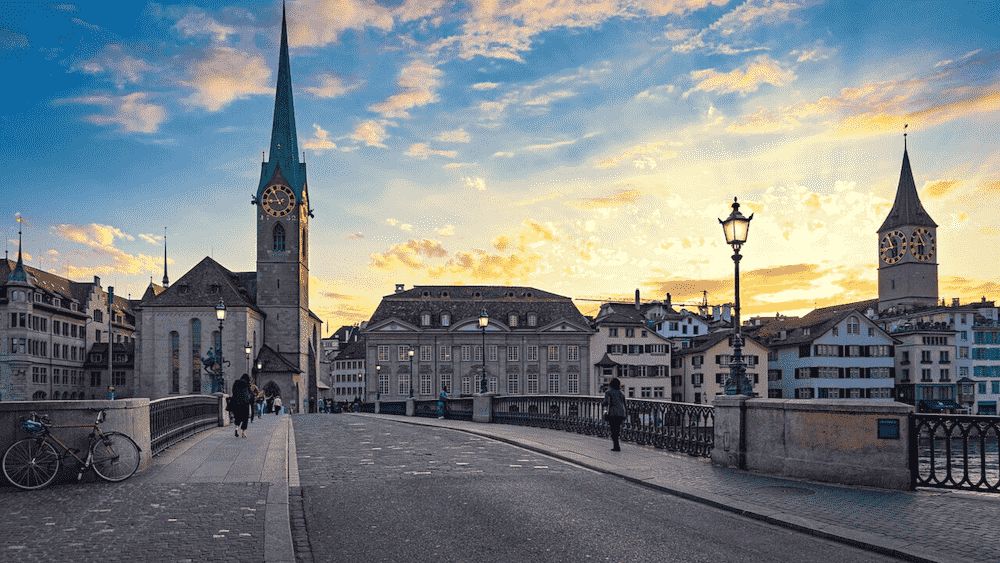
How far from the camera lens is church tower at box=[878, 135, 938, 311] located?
489ft

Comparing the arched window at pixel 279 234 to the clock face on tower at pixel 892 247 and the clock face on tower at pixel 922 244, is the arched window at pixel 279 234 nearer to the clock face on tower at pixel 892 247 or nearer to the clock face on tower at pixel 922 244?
the clock face on tower at pixel 892 247

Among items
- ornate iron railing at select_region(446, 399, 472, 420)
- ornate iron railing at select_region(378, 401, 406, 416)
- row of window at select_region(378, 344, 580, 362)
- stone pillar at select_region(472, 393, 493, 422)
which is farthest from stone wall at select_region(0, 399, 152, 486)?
row of window at select_region(378, 344, 580, 362)

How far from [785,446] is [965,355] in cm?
11212

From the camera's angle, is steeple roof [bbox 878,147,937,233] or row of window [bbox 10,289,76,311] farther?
steeple roof [bbox 878,147,937,233]

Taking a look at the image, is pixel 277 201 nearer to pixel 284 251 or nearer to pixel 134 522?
pixel 284 251

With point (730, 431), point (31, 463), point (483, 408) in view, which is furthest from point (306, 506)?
point (483, 408)

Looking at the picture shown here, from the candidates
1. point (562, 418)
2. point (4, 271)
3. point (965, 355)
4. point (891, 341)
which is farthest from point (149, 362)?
point (965, 355)

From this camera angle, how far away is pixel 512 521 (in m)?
9.83

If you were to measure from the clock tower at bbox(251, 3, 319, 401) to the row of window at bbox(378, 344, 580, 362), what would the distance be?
979 centimetres

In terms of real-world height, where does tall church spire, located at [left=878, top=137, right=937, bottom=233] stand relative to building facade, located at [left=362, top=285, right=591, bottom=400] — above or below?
above

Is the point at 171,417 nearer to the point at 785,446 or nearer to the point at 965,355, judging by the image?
the point at 785,446

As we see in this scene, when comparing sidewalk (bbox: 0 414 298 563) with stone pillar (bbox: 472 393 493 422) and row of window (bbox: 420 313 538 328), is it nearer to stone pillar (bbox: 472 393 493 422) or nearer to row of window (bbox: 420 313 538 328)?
stone pillar (bbox: 472 393 493 422)

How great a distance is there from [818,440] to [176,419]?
46.9 feet

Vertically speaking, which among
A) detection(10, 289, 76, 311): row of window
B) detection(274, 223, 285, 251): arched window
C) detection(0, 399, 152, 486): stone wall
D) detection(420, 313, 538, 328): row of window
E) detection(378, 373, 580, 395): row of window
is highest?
detection(274, 223, 285, 251): arched window
